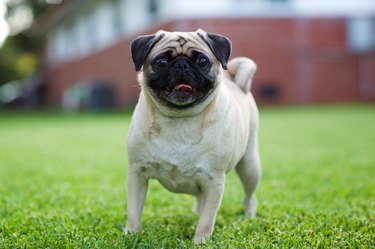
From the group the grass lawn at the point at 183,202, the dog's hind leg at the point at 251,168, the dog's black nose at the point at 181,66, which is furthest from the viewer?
the dog's hind leg at the point at 251,168

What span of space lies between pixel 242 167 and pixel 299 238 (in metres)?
1.01

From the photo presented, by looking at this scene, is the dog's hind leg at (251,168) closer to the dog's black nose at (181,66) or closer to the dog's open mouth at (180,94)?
the dog's open mouth at (180,94)

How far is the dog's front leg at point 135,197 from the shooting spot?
3.31 metres

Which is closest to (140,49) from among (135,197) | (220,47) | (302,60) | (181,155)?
(220,47)

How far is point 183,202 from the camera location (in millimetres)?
4668

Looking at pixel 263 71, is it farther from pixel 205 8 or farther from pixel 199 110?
pixel 199 110

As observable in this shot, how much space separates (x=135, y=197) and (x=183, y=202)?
4.56 feet

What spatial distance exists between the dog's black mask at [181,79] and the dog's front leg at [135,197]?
0.55m

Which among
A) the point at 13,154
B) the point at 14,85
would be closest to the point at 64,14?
the point at 14,85

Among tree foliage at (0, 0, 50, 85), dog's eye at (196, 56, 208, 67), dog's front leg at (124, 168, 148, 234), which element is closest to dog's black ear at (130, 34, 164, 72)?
dog's eye at (196, 56, 208, 67)

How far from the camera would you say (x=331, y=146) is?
8352mm

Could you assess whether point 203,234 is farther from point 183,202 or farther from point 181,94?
point 183,202

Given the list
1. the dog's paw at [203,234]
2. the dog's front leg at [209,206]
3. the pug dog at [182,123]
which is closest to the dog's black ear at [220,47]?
the pug dog at [182,123]

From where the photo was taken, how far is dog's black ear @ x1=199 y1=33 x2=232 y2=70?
3.20 metres
